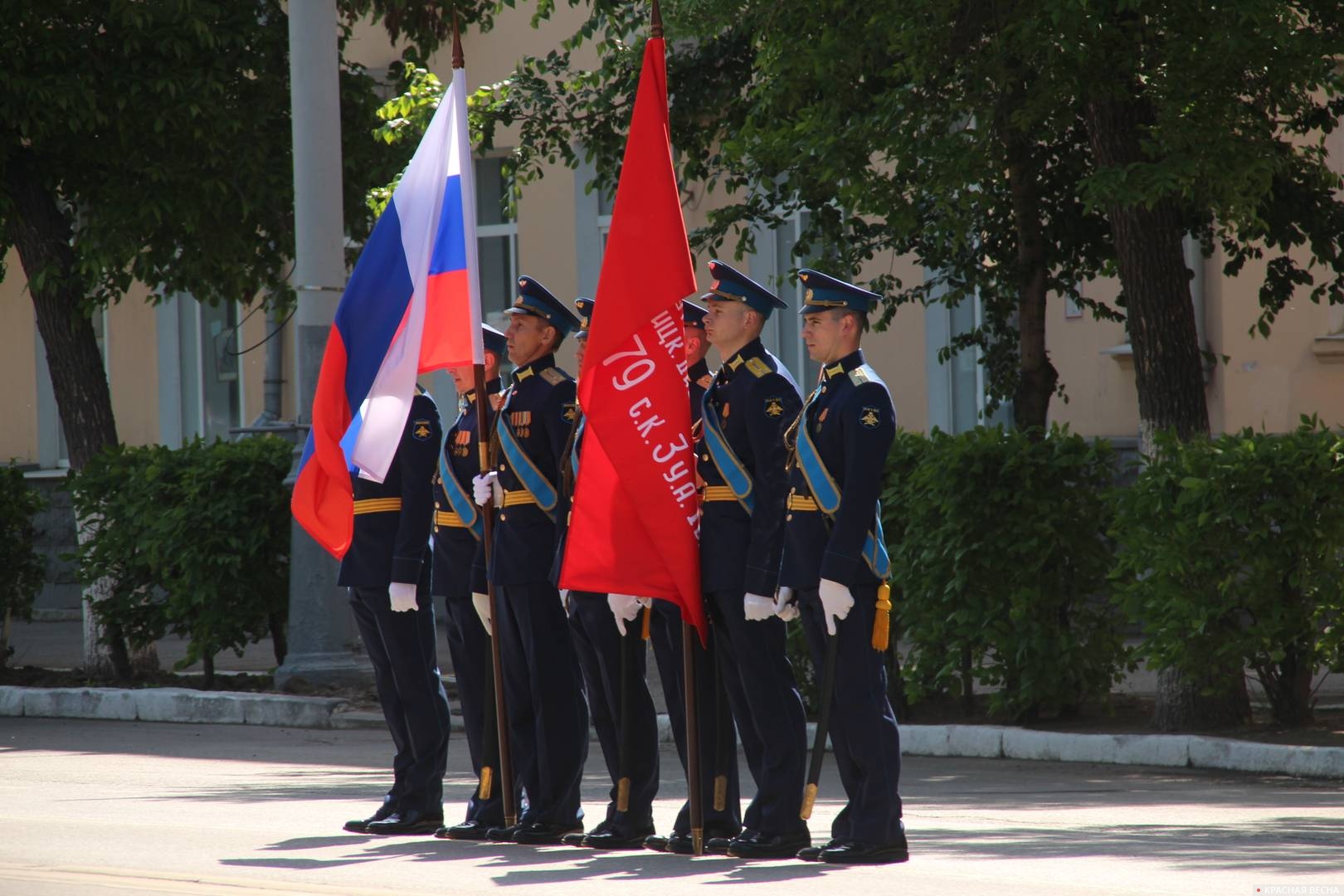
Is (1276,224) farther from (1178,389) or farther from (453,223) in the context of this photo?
(453,223)

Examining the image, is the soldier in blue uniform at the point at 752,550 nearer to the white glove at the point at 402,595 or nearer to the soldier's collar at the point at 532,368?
the soldier's collar at the point at 532,368

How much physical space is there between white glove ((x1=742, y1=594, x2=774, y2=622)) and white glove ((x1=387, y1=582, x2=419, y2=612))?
1646mm

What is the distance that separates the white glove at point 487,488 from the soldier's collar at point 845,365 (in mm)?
1535

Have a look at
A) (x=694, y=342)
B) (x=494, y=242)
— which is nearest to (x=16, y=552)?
(x=494, y=242)

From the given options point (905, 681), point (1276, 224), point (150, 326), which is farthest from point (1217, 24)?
point (150, 326)

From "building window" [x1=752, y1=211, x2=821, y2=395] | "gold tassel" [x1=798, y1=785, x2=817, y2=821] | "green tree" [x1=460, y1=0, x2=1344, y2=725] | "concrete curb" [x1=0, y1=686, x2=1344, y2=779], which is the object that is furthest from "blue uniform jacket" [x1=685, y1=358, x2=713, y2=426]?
"building window" [x1=752, y1=211, x2=821, y2=395]

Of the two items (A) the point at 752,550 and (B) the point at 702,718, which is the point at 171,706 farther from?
(A) the point at 752,550

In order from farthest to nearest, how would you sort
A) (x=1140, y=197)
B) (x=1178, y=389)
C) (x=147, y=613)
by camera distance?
(x=147, y=613)
(x=1178, y=389)
(x=1140, y=197)

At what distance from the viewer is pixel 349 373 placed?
8.41 metres

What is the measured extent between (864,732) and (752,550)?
0.81 meters

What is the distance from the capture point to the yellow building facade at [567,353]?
17.4 meters

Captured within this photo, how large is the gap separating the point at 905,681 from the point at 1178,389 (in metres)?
2.38

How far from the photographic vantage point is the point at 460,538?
8.26 metres

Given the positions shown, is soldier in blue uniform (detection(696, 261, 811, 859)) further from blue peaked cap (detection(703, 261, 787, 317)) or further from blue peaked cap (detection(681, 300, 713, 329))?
blue peaked cap (detection(681, 300, 713, 329))
